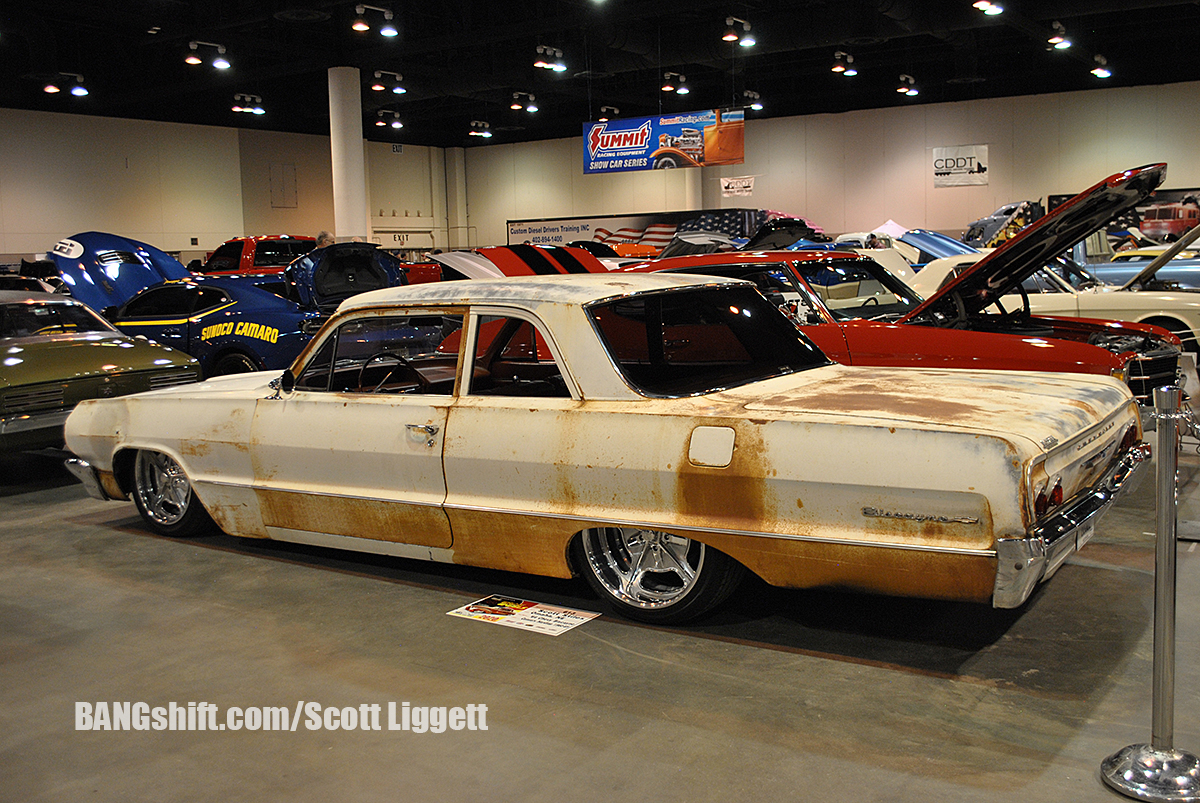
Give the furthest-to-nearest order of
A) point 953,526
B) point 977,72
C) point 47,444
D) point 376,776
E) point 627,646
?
point 977,72 → point 47,444 → point 627,646 → point 953,526 → point 376,776

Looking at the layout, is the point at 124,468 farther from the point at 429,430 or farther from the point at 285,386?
the point at 429,430

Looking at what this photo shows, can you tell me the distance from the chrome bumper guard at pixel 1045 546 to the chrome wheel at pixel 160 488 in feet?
14.0

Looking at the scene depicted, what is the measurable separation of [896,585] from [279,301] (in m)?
7.78

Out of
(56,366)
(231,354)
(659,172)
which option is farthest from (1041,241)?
(659,172)

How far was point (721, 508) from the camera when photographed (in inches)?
140

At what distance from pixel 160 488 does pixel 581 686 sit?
11.0 feet

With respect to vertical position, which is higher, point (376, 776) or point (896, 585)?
point (896, 585)

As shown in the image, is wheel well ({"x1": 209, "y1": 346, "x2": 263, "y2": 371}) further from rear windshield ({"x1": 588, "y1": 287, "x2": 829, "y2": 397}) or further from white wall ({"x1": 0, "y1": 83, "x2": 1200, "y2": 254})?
white wall ({"x1": 0, "y1": 83, "x2": 1200, "y2": 254})

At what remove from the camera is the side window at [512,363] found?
4238 mm

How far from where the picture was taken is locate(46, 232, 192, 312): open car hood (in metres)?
10.6

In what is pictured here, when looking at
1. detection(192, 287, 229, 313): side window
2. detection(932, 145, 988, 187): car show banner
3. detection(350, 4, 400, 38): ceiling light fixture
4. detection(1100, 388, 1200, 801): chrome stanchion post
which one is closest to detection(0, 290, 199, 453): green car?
detection(192, 287, 229, 313): side window

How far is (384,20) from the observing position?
1653cm

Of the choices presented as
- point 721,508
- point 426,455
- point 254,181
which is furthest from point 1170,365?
point 254,181

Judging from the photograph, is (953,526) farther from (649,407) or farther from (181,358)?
(181,358)
